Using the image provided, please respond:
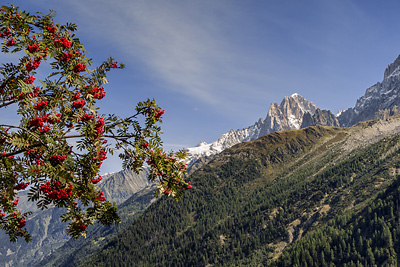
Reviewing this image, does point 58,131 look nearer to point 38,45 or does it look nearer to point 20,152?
point 20,152

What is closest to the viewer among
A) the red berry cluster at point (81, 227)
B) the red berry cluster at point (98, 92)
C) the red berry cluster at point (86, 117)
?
the red berry cluster at point (86, 117)

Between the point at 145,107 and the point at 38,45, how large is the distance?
4.59 metres

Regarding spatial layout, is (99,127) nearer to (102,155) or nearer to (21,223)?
(102,155)

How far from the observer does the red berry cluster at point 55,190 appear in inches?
323

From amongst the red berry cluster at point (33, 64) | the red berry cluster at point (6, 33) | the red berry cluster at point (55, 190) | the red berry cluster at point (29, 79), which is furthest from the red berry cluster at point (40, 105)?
the red berry cluster at point (6, 33)

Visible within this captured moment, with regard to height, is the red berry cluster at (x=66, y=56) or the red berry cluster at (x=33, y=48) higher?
the red berry cluster at (x=33, y=48)

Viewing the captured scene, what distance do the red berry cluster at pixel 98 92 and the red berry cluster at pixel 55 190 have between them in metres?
3.82

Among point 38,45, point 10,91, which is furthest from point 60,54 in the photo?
point 10,91

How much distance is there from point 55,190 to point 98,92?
4.17 metres

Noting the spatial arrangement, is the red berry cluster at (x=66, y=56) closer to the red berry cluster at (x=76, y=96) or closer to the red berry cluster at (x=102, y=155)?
the red berry cluster at (x=76, y=96)

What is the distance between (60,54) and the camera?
34.4ft

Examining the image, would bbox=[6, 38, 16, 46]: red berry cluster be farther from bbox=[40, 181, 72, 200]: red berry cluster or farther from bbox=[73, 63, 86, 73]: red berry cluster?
bbox=[40, 181, 72, 200]: red berry cluster

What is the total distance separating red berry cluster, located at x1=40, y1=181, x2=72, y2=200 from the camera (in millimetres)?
8203

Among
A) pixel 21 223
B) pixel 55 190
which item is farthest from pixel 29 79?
pixel 21 223
